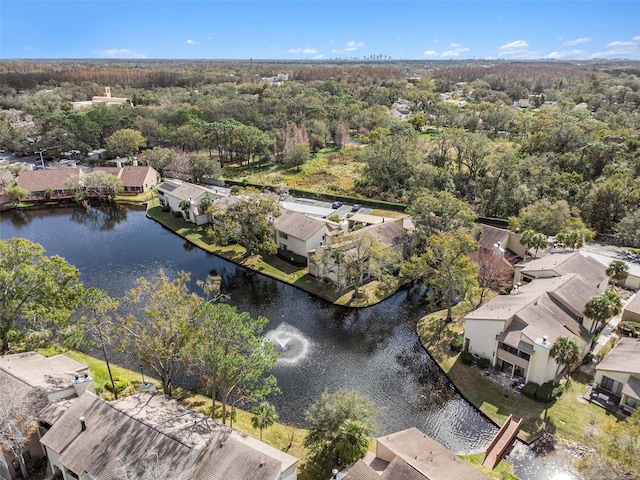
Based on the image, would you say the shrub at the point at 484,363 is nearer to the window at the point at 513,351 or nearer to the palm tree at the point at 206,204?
the window at the point at 513,351

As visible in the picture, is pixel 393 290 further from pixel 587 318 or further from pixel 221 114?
pixel 221 114

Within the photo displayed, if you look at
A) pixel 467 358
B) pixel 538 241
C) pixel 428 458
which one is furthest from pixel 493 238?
pixel 428 458

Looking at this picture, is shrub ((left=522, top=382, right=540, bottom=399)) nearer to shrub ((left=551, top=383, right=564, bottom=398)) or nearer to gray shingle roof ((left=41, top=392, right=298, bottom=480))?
shrub ((left=551, top=383, right=564, bottom=398))

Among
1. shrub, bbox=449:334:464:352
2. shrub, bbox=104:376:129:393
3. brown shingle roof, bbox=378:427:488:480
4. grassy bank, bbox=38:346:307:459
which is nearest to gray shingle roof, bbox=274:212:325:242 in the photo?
shrub, bbox=449:334:464:352

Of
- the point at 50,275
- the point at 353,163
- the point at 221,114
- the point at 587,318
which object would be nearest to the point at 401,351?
the point at 587,318

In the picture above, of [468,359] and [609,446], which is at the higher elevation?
[609,446]

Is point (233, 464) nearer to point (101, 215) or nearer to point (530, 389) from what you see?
point (530, 389)

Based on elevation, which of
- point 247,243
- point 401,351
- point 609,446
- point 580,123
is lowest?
point 401,351
